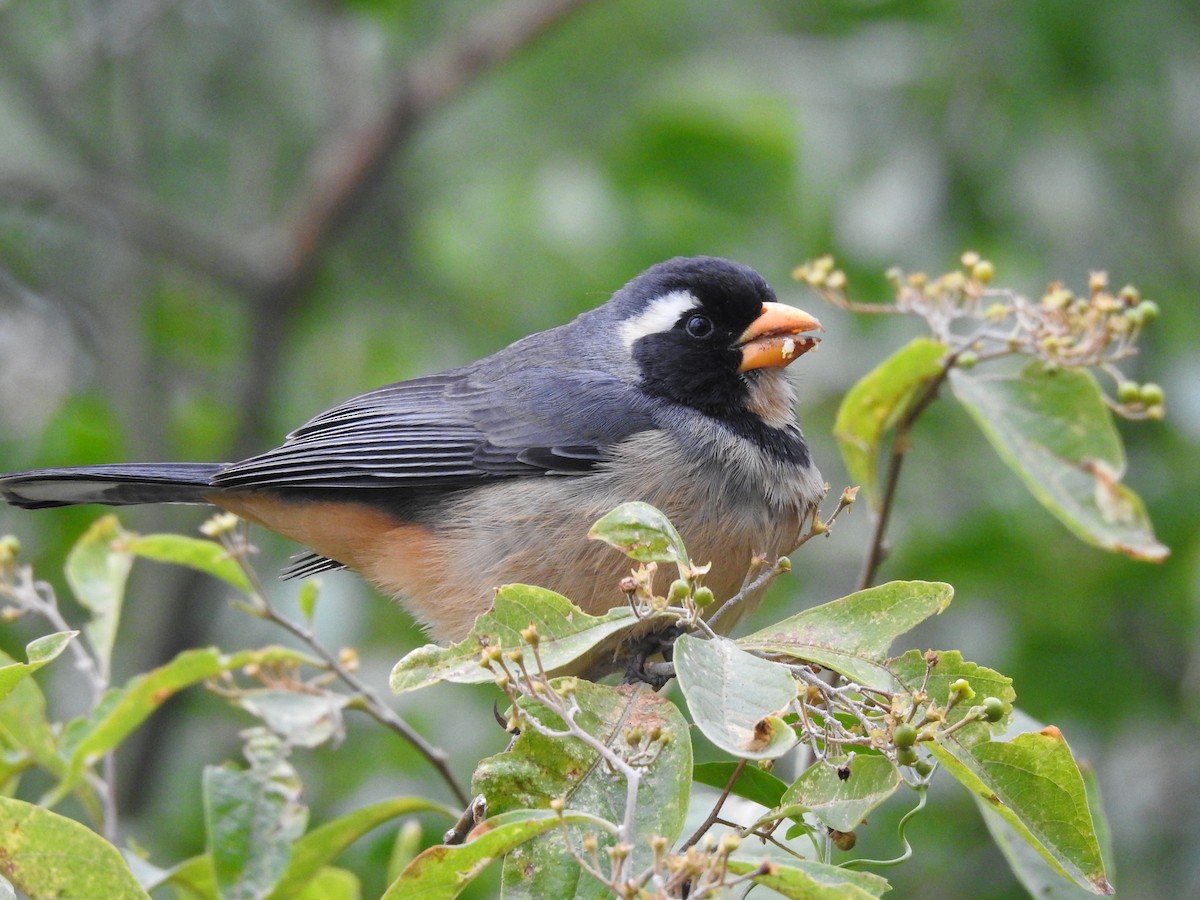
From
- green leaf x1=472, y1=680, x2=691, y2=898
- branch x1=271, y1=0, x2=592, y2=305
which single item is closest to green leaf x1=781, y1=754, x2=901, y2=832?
green leaf x1=472, y1=680, x2=691, y2=898

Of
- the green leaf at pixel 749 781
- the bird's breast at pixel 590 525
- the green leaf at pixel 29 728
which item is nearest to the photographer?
the green leaf at pixel 749 781

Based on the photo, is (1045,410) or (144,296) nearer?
(1045,410)

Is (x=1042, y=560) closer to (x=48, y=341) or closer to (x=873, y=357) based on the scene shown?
(x=873, y=357)

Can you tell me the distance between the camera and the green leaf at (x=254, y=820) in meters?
2.74

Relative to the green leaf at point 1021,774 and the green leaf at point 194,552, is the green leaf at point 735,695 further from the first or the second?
the green leaf at point 194,552

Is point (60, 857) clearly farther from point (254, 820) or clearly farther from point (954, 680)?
point (954, 680)

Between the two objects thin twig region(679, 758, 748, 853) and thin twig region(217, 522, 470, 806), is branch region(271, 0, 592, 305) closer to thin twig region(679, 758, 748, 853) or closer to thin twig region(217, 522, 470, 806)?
thin twig region(217, 522, 470, 806)

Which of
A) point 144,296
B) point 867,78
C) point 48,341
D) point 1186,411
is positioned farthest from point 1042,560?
point 48,341

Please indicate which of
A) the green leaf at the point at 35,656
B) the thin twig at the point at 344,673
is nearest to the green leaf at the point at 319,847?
the thin twig at the point at 344,673

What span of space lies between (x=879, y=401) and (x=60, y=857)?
2189 mm

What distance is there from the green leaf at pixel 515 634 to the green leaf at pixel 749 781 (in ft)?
1.43

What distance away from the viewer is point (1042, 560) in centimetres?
548

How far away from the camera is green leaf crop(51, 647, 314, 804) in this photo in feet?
9.01

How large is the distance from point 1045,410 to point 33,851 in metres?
2.48
